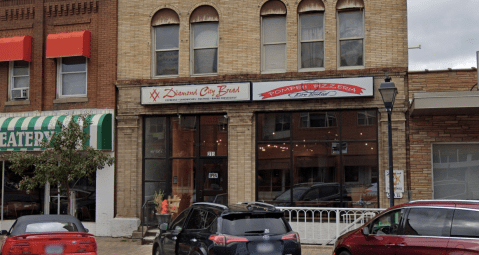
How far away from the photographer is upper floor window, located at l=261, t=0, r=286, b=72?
16.5 metres

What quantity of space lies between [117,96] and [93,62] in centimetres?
153

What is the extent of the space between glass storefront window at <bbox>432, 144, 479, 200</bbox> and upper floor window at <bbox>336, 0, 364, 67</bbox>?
3.64 metres

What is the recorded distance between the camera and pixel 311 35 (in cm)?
1628

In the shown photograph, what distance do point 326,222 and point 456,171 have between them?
4.15 metres

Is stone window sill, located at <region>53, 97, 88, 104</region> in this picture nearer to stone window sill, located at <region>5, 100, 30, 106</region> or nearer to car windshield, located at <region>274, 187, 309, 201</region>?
stone window sill, located at <region>5, 100, 30, 106</region>

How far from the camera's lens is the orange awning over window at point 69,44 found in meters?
17.3

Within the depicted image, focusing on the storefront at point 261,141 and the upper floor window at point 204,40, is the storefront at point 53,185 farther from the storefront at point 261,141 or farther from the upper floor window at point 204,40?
the upper floor window at point 204,40

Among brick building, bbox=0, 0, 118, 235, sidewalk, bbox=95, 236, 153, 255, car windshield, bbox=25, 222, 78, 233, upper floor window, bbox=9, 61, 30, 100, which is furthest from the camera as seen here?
upper floor window, bbox=9, 61, 30, 100

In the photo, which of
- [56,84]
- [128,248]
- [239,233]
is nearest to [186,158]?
[128,248]

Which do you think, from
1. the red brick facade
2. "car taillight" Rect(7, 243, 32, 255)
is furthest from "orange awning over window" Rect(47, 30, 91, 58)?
"car taillight" Rect(7, 243, 32, 255)

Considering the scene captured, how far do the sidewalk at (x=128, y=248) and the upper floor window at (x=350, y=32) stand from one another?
5.91 metres

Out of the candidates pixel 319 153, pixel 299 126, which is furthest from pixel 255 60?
pixel 319 153

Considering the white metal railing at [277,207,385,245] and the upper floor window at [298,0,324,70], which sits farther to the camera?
the upper floor window at [298,0,324,70]

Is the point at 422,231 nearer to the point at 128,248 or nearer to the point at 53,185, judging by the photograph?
the point at 128,248
